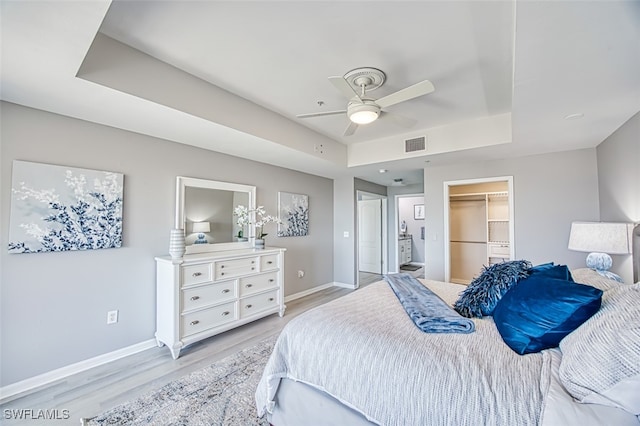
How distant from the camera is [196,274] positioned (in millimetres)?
2904

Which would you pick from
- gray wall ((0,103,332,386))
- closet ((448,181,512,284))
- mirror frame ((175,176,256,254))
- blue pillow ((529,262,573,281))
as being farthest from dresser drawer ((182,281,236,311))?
closet ((448,181,512,284))

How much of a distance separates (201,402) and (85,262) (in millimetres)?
1681

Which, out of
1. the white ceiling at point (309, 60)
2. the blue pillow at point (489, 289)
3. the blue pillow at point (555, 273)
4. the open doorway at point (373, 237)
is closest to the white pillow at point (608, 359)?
the blue pillow at point (555, 273)

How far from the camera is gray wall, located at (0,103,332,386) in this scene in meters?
Answer: 2.17

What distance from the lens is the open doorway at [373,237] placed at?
674cm

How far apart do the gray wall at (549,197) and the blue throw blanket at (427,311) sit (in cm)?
247

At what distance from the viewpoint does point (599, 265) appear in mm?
2367

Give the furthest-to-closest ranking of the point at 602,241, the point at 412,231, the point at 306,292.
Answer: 1. the point at 412,231
2. the point at 306,292
3. the point at 602,241

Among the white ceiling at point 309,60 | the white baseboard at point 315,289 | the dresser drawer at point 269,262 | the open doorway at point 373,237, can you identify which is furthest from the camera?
the open doorway at point 373,237

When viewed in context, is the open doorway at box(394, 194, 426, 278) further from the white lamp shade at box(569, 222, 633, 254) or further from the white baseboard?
the white lamp shade at box(569, 222, 633, 254)

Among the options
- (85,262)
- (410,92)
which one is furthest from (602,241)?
(85,262)

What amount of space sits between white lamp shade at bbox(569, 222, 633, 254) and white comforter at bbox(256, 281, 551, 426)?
59.4 inches

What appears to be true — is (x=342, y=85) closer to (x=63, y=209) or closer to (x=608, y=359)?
(x=608, y=359)

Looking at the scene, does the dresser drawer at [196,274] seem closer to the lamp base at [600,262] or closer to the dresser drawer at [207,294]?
the dresser drawer at [207,294]
